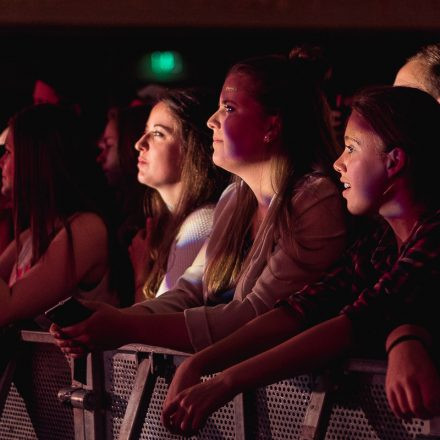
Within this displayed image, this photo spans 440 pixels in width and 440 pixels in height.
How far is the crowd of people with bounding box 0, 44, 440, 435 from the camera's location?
1.97 m

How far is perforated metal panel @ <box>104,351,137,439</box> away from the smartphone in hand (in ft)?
0.65

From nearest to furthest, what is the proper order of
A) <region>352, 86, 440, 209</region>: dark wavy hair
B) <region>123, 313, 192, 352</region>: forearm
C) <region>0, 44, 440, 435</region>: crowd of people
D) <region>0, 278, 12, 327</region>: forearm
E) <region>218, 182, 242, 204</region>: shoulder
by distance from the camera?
<region>0, 44, 440, 435</region>: crowd of people, <region>352, 86, 440, 209</region>: dark wavy hair, <region>123, 313, 192, 352</region>: forearm, <region>218, 182, 242, 204</region>: shoulder, <region>0, 278, 12, 327</region>: forearm

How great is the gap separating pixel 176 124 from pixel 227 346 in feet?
4.24

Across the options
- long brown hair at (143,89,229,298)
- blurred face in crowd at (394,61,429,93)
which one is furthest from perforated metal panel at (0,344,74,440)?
blurred face in crowd at (394,61,429,93)

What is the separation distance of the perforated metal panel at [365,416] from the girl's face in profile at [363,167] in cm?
37

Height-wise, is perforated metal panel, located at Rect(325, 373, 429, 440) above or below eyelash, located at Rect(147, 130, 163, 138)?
below

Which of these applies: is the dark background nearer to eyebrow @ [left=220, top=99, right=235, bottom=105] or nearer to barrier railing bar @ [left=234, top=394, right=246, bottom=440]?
eyebrow @ [left=220, top=99, right=235, bottom=105]

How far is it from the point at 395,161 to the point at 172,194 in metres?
1.33

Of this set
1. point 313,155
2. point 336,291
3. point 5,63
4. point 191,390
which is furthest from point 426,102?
point 5,63

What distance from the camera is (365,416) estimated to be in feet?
6.63

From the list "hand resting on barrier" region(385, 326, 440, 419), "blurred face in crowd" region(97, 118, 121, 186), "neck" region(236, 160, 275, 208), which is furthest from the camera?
"blurred face in crowd" region(97, 118, 121, 186)

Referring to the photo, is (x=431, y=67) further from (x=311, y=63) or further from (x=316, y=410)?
(x=316, y=410)

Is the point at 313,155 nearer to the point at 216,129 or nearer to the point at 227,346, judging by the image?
the point at 216,129

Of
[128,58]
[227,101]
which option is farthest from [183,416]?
[128,58]
